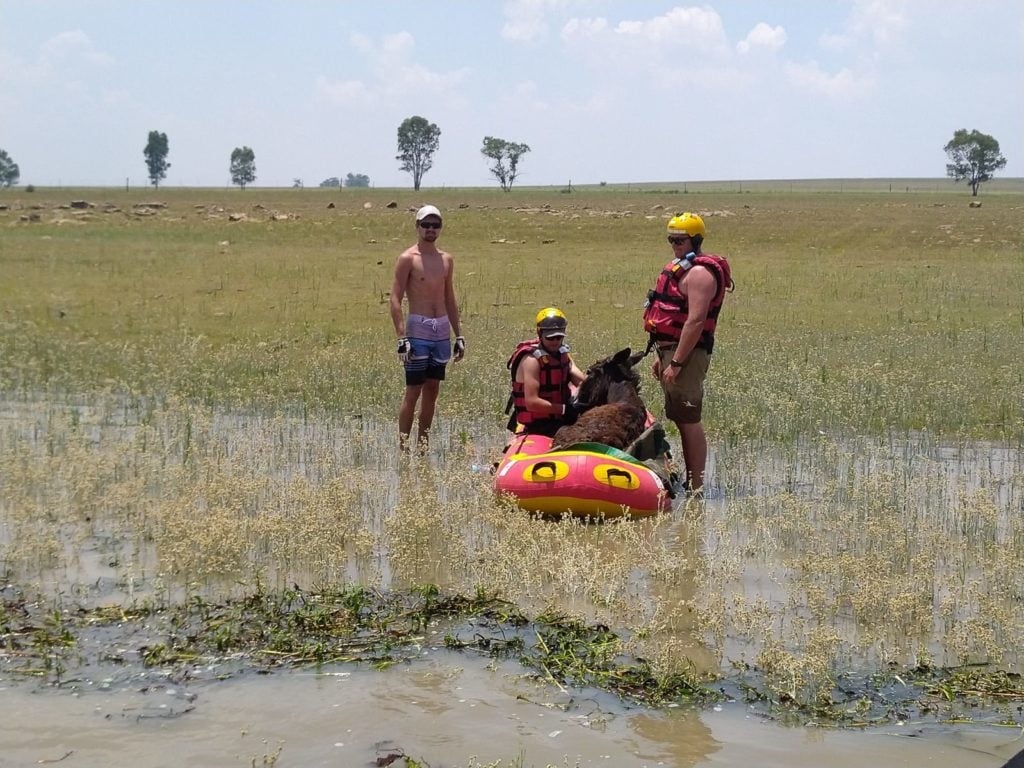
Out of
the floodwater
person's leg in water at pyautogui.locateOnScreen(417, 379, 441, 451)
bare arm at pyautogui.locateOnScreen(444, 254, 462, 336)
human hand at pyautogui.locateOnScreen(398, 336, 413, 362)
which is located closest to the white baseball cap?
bare arm at pyautogui.locateOnScreen(444, 254, 462, 336)

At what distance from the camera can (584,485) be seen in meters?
8.72

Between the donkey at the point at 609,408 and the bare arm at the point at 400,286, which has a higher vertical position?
the bare arm at the point at 400,286

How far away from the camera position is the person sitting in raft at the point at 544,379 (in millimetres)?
9859

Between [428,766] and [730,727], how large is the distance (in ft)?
4.58

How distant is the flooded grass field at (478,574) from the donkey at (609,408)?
2.89ft

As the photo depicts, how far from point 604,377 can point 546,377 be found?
532 millimetres

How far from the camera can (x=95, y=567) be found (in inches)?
294

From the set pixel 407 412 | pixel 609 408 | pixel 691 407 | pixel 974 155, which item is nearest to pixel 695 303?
pixel 691 407

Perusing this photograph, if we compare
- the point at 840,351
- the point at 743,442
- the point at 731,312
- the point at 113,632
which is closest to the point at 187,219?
the point at 731,312

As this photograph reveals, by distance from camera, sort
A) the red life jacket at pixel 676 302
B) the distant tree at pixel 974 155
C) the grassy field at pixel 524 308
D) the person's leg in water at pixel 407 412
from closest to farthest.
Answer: the red life jacket at pixel 676 302 → the person's leg in water at pixel 407 412 → the grassy field at pixel 524 308 → the distant tree at pixel 974 155

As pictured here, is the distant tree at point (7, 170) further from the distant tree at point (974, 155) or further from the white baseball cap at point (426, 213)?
the white baseball cap at point (426, 213)

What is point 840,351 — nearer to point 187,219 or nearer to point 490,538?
point 490,538

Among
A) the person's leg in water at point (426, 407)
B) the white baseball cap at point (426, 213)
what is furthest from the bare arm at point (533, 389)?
the white baseball cap at point (426, 213)

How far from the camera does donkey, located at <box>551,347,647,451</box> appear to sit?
9477mm
